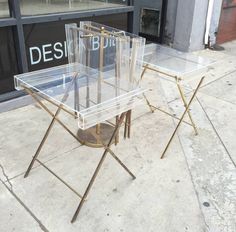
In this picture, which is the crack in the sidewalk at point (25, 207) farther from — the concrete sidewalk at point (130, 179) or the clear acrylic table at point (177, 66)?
the clear acrylic table at point (177, 66)

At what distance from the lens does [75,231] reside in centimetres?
188

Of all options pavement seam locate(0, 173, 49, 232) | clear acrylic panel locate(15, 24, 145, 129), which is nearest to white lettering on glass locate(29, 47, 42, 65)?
clear acrylic panel locate(15, 24, 145, 129)

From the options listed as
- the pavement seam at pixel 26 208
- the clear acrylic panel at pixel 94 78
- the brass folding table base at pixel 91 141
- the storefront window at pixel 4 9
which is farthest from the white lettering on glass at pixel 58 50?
the pavement seam at pixel 26 208

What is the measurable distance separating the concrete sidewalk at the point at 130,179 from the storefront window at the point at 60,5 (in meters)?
1.08

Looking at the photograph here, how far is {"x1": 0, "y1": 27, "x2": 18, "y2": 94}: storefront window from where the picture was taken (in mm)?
3088

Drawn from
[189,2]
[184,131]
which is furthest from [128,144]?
[189,2]

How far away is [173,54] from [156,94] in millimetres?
729

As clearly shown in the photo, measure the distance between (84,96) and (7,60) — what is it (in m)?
1.26

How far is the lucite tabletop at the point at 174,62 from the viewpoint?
8.73 feet

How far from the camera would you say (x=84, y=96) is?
2.42 metres

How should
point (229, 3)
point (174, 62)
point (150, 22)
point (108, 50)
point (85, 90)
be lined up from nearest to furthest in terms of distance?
point (85, 90)
point (108, 50)
point (174, 62)
point (150, 22)
point (229, 3)

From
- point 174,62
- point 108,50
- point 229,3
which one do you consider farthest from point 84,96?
point 229,3

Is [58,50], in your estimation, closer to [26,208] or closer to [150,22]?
[26,208]

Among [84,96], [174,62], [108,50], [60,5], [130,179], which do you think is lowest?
[130,179]
